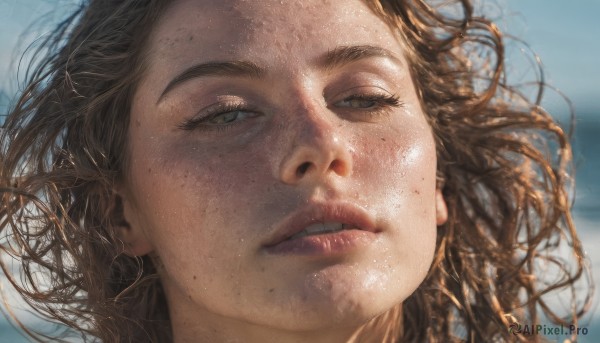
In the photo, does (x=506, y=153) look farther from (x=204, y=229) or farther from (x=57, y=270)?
(x=57, y=270)

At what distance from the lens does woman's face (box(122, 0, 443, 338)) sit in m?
2.12

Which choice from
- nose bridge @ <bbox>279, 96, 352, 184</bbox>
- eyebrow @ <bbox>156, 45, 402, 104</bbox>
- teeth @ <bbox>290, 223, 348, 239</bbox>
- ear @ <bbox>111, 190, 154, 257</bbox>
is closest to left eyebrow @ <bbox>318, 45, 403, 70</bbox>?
eyebrow @ <bbox>156, 45, 402, 104</bbox>

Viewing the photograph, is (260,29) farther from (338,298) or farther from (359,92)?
(338,298)

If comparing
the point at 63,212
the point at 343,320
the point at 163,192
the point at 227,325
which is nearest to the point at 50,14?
the point at 63,212

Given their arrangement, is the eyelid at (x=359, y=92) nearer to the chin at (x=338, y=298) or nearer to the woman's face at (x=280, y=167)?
the woman's face at (x=280, y=167)

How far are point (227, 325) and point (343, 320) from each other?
0.41 m

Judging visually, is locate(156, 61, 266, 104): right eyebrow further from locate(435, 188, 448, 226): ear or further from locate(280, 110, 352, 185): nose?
locate(435, 188, 448, 226): ear

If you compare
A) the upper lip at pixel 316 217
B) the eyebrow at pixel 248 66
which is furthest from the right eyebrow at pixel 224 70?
the upper lip at pixel 316 217

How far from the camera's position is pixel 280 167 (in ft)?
7.06

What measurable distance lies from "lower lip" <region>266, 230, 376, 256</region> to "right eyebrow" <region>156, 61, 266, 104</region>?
0.43m

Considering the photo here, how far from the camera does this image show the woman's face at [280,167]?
2121 mm

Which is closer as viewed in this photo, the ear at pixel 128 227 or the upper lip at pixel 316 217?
the upper lip at pixel 316 217

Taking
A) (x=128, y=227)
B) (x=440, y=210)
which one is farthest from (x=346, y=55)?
(x=128, y=227)

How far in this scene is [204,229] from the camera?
2.23 metres
